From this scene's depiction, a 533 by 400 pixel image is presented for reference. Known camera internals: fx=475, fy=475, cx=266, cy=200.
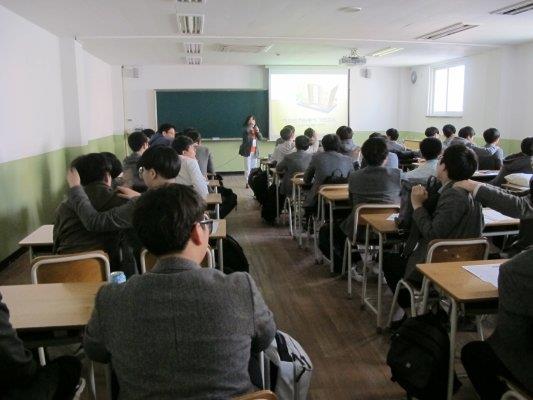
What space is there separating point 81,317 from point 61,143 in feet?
19.1

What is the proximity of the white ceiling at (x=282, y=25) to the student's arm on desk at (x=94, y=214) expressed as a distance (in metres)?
3.29

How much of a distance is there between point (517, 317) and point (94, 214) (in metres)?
2.07

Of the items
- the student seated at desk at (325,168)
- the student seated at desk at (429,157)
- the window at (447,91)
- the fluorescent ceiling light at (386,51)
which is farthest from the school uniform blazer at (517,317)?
the window at (447,91)

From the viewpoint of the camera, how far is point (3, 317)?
137 cm

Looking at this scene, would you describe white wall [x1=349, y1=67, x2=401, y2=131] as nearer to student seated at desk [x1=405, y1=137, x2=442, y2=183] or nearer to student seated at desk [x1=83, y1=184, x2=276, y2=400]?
student seated at desk [x1=405, y1=137, x2=442, y2=183]

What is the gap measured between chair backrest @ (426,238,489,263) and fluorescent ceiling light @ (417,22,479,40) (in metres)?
4.98

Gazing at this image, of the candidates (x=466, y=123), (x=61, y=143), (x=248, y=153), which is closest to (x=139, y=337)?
(x=61, y=143)

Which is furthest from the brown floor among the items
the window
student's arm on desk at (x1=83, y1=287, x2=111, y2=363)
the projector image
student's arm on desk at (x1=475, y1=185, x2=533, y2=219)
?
the window

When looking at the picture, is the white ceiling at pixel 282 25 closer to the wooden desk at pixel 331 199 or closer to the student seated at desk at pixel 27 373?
the wooden desk at pixel 331 199

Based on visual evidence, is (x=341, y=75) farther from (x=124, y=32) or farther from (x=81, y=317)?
(x=81, y=317)

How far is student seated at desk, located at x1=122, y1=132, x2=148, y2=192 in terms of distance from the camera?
4.80 meters

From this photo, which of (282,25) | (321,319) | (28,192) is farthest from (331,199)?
(28,192)

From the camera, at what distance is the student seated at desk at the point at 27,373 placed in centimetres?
138

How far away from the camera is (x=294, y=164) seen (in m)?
6.00
